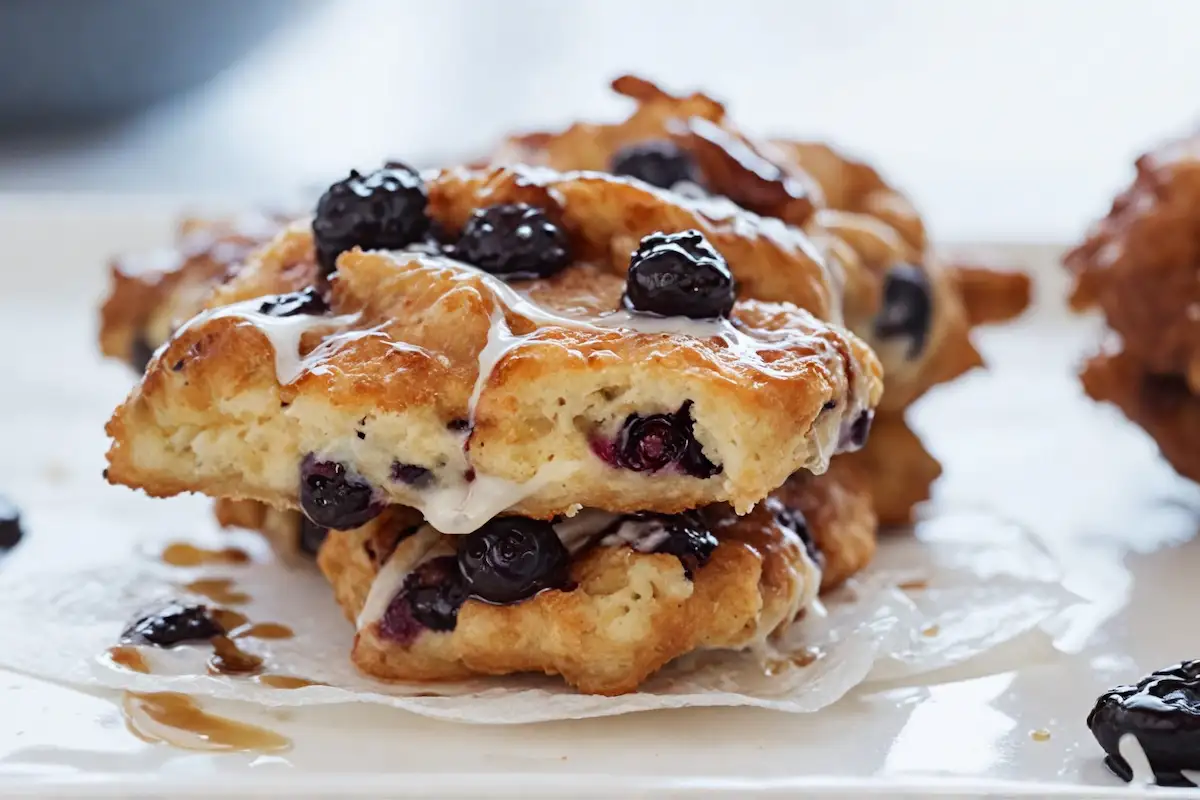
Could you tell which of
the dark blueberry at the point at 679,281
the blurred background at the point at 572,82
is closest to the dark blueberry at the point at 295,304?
the dark blueberry at the point at 679,281

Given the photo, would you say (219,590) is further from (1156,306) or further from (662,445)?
(1156,306)

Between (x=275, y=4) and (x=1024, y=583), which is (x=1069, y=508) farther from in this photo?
(x=275, y=4)

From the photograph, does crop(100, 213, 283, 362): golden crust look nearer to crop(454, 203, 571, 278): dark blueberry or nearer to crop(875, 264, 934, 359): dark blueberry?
crop(454, 203, 571, 278): dark blueberry

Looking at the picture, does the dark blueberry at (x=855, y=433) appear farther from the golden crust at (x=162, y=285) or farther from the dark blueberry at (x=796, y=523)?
the golden crust at (x=162, y=285)

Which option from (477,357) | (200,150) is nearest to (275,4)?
(200,150)

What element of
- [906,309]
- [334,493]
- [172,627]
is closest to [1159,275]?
[906,309]

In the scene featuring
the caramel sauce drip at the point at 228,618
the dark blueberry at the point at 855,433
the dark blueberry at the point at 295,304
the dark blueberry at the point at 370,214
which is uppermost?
the dark blueberry at the point at 370,214

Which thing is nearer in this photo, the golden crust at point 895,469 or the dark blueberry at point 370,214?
the dark blueberry at point 370,214
